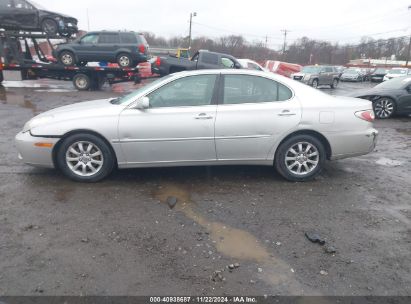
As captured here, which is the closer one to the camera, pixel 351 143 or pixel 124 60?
pixel 351 143

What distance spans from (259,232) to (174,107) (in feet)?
6.35

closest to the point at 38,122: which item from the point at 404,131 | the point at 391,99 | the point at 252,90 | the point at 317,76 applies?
the point at 252,90

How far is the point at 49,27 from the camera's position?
14.8m

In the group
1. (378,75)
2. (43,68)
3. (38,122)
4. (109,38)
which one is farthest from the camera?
(378,75)

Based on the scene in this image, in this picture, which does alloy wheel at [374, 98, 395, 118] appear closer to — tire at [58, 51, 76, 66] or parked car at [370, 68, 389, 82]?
tire at [58, 51, 76, 66]

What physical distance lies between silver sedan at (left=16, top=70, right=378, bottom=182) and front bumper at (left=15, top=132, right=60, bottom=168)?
0.01m

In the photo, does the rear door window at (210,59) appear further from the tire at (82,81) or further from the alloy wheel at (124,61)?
the tire at (82,81)

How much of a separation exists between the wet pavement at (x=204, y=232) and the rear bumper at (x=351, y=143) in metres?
0.41

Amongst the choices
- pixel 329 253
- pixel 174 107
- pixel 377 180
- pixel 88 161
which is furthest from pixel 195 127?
pixel 377 180

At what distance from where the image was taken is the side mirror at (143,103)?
4.09 metres

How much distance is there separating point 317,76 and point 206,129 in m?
21.1

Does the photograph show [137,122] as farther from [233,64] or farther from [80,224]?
[233,64]

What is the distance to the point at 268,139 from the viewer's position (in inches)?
171

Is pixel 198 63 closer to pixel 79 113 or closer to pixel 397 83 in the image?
pixel 397 83
